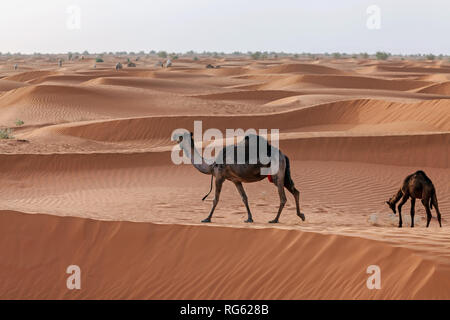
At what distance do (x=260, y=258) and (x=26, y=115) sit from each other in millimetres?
26017

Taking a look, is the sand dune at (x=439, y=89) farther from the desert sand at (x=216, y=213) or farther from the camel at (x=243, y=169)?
the camel at (x=243, y=169)

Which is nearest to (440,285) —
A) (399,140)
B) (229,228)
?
(229,228)

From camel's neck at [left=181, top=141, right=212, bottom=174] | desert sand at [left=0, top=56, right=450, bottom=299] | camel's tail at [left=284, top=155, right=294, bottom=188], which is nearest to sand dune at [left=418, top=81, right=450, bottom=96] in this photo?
desert sand at [left=0, top=56, right=450, bottom=299]

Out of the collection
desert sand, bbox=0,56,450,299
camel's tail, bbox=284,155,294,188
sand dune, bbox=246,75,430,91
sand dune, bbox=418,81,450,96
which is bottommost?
desert sand, bbox=0,56,450,299

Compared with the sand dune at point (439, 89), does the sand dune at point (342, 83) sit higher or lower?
higher

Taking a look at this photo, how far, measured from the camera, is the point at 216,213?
12180 millimetres

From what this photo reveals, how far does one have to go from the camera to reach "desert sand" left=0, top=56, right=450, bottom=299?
716 cm

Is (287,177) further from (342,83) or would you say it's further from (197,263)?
Result: (342,83)

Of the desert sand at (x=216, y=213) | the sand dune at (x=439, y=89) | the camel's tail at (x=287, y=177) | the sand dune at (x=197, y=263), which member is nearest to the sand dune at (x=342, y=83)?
the sand dune at (x=439, y=89)

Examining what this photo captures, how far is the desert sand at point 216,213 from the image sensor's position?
7160mm

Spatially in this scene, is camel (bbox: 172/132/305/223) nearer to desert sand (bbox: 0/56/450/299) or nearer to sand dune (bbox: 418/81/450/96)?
desert sand (bbox: 0/56/450/299)

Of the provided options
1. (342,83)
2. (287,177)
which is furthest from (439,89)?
(287,177)

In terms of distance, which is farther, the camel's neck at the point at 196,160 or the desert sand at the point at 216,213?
the camel's neck at the point at 196,160
